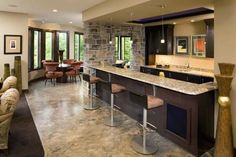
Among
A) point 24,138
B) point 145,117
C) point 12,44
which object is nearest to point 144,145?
point 145,117

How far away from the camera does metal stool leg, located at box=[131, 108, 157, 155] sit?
3588 mm

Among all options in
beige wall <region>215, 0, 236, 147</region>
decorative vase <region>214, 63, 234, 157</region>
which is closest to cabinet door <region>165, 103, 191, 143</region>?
decorative vase <region>214, 63, 234, 157</region>

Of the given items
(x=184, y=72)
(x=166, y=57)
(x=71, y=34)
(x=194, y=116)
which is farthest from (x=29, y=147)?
(x=71, y=34)

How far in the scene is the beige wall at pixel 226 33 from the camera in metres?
3.46

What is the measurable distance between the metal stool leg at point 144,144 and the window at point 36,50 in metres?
8.25

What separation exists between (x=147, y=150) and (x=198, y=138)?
856 mm

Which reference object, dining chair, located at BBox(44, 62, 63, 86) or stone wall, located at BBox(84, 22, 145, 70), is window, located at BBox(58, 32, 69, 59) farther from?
stone wall, located at BBox(84, 22, 145, 70)

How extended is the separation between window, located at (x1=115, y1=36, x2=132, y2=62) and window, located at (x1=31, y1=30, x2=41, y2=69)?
4.18m

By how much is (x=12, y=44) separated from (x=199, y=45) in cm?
669

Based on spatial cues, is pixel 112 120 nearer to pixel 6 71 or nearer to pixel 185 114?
pixel 185 114

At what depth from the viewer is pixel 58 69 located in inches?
412

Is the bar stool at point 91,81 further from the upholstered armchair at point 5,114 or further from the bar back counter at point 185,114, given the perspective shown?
the upholstered armchair at point 5,114

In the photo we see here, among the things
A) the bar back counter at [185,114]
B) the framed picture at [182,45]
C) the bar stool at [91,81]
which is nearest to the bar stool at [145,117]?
the bar back counter at [185,114]

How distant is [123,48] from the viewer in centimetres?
1059
